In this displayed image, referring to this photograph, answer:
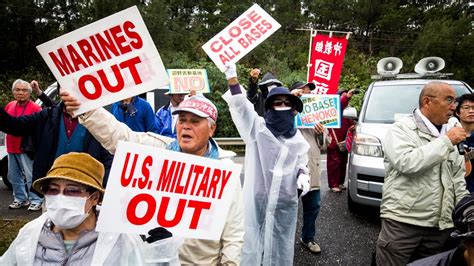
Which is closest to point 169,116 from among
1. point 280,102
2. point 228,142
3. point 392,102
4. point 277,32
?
point 280,102

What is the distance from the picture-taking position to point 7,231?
4109 mm

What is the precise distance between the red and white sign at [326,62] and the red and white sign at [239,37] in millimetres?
2778

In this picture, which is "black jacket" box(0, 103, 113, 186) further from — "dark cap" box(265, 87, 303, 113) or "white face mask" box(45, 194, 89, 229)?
"dark cap" box(265, 87, 303, 113)

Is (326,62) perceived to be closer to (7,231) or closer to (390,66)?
(390,66)

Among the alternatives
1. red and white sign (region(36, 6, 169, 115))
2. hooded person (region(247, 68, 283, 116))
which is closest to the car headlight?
hooded person (region(247, 68, 283, 116))

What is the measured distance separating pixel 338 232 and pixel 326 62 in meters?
3.28

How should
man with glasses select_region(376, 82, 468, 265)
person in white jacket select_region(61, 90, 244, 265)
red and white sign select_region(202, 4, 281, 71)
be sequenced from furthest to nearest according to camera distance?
red and white sign select_region(202, 4, 281, 71) < man with glasses select_region(376, 82, 468, 265) < person in white jacket select_region(61, 90, 244, 265)

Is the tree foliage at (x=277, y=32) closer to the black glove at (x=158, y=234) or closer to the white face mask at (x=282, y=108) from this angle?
the white face mask at (x=282, y=108)

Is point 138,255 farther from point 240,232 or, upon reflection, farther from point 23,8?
point 23,8

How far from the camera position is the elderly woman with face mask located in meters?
1.55

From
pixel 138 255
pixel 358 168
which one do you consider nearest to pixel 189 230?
pixel 138 255

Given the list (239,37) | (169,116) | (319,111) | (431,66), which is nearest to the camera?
(239,37)

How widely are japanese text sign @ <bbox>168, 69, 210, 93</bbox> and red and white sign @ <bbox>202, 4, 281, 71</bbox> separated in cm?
185

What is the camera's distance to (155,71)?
2.04 m
